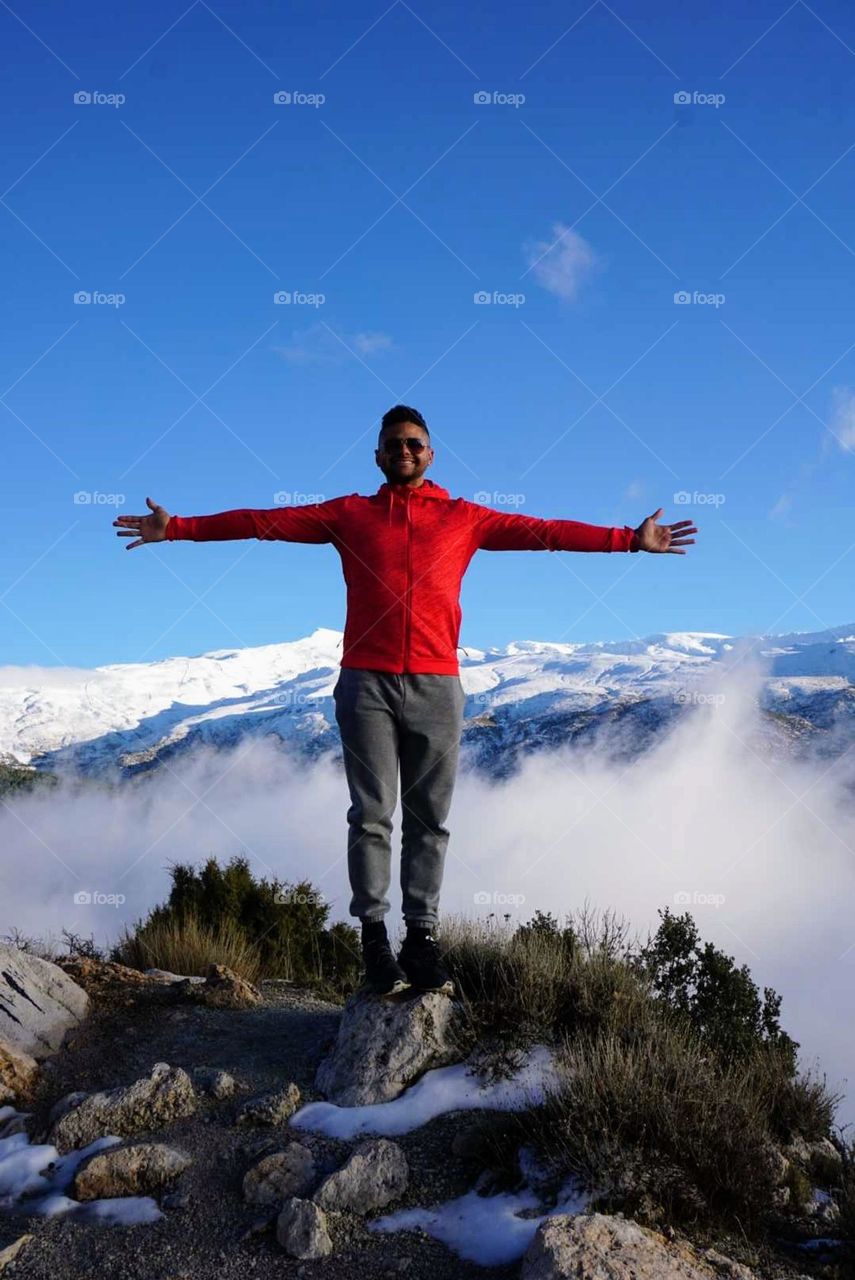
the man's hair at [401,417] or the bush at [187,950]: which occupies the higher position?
the man's hair at [401,417]

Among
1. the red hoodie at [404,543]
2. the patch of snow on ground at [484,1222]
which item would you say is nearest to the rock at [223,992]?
the patch of snow on ground at [484,1222]

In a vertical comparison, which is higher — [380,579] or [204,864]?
[380,579]

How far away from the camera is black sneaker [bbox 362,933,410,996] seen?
5.79 meters

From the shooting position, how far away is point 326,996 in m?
8.24

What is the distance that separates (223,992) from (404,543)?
12.5 ft

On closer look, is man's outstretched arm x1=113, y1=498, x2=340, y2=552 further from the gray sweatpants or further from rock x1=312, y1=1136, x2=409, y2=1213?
rock x1=312, y1=1136, x2=409, y2=1213

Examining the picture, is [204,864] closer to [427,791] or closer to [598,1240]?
[427,791]

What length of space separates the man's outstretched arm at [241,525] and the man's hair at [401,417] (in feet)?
1.75

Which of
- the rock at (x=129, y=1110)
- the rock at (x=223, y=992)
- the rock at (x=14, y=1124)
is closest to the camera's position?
the rock at (x=129, y=1110)

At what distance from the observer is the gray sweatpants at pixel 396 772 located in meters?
5.52

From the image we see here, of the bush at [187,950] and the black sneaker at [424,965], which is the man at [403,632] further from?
the bush at [187,950]

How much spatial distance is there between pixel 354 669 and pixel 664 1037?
263 cm

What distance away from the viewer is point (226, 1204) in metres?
4.62

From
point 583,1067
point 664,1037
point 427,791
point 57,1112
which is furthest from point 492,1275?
point 57,1112
